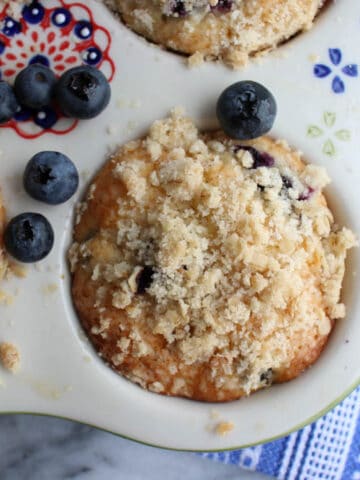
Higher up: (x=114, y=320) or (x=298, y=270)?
(x=298, y=270)

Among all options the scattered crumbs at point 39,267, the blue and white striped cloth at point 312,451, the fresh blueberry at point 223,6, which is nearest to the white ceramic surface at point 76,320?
the scattered crumbs at point 39,267

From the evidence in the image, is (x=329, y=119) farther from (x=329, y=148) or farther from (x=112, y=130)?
(x=112, y=130)

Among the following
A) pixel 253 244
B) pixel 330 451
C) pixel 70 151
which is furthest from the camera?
pixel 330 451

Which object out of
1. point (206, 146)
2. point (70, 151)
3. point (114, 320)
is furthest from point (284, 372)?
point (70, 151)

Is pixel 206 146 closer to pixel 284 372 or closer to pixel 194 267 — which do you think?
pixel 194 267

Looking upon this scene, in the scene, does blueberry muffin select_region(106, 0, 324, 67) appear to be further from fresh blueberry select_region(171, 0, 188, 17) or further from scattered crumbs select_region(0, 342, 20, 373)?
scattered crumbs select_region(0, 342, 20, 373)

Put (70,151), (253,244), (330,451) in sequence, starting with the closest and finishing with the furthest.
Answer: (253,244) < (70,151) < (330,451)

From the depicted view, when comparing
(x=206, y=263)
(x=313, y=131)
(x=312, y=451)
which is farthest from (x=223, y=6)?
(x=312, y=451)

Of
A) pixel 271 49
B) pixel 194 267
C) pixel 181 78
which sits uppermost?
pixel 271 49
